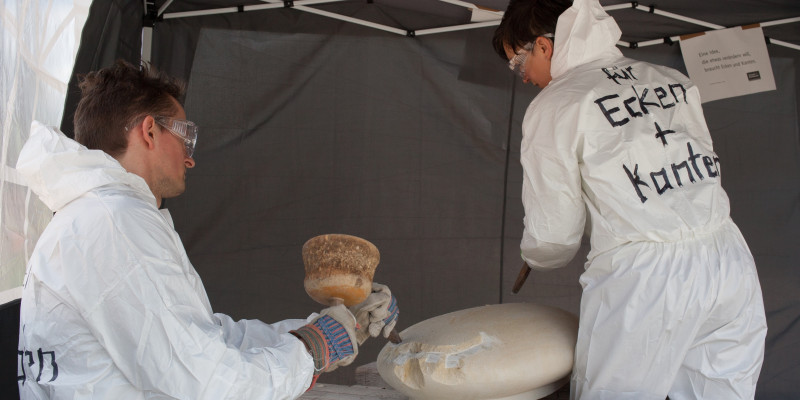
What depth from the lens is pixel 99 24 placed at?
256 cm

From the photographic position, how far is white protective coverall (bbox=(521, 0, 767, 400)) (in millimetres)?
1780

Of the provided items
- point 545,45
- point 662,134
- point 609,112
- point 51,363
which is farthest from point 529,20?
point 51,363

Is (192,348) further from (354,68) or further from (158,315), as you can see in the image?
(354,68)

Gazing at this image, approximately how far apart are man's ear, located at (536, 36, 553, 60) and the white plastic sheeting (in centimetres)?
152

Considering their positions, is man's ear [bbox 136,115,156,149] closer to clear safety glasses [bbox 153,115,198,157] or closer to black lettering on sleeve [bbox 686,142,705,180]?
clear safety glasses [bbox 153,115,198,157]

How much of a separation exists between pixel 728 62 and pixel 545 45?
178 cm

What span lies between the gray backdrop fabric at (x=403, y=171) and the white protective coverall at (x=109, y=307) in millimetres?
1933

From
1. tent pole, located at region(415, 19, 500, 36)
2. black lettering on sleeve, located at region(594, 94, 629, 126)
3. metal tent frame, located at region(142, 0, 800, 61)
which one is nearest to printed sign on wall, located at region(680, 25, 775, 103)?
metal tent frame, located at region(142, 0, 800, 61)

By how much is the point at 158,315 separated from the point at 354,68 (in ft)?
7.74

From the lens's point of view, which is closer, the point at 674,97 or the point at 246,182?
the point at 674,97

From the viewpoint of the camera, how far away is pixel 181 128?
171 centimetres

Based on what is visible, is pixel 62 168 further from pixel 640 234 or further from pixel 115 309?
pixel 640 234

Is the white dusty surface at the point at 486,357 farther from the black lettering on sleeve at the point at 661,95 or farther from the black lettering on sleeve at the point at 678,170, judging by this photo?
the black lettering on sleeve at the point at 661,95

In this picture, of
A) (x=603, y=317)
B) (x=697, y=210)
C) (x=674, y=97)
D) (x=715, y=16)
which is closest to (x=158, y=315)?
(x=603, y=317)
